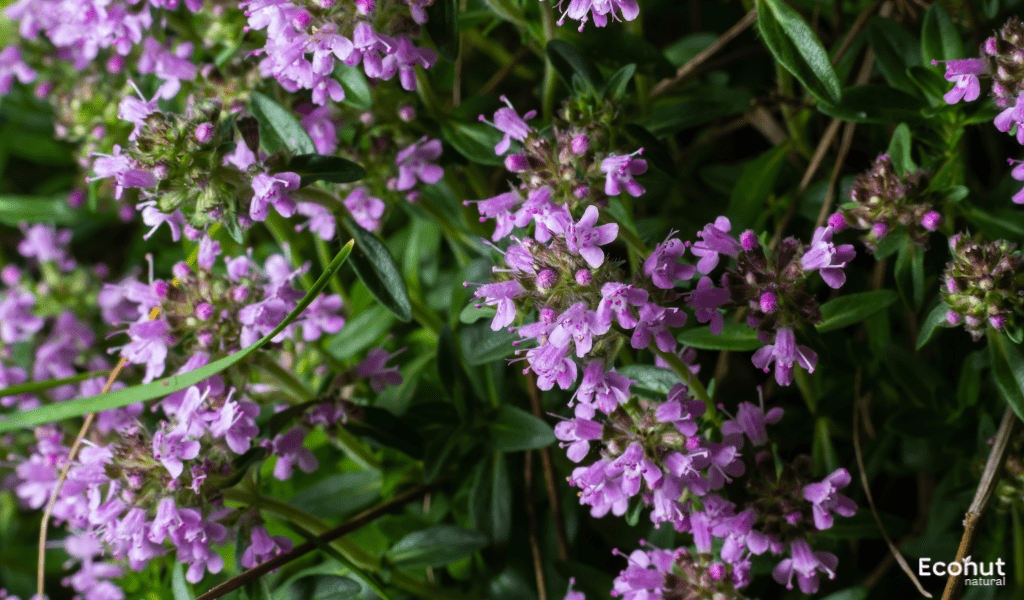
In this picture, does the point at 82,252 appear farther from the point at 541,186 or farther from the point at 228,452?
the point at 541,186

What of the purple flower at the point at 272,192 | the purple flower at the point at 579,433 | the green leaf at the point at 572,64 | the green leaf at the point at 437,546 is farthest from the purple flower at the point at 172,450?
the green leaf at the point at 572,64

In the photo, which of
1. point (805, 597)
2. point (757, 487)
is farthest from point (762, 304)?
point (805, 597)

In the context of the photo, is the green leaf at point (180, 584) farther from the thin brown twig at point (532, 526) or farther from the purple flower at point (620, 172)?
the purple flower at point (620, 172)

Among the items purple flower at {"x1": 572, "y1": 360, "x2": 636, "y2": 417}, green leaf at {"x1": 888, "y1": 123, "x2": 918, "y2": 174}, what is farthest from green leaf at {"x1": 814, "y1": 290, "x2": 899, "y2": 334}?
purple flower at {"x1": 572, "y1": 360, "x2": 636, "y2": 417}

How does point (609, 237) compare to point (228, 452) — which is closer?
point (609, 237)

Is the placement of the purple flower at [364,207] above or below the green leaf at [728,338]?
above

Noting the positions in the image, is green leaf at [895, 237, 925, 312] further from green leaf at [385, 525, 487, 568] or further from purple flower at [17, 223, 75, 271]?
purple flower at [17, 223, 75, 271]
